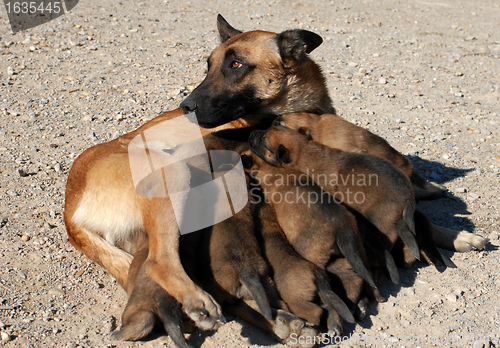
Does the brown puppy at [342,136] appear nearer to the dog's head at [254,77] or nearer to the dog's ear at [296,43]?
the dog's head at [254,77]

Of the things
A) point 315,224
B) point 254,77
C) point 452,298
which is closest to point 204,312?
point 315,224

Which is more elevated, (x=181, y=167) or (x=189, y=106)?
(x=189, y=106)

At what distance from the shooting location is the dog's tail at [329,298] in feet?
8.87

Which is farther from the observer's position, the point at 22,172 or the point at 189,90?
the point at 189,90

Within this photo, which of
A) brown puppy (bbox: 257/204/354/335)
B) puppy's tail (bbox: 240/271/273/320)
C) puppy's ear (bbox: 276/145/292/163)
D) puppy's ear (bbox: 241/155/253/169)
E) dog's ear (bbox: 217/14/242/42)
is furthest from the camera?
dog's ear (bbox: 217/14/242/42)

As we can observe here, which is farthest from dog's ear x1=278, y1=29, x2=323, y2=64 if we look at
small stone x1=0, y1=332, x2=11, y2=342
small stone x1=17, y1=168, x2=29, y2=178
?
small stone x1=0, y1=332, x2=11, y2=342

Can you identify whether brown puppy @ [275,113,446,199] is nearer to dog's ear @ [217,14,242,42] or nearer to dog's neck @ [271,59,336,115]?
dog's neck @ [271,59,336,115]

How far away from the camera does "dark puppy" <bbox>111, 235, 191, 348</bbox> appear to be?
2.62 metres

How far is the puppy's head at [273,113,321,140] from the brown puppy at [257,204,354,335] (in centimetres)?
136

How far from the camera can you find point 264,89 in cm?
399

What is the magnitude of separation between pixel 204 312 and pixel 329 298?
0.77 m

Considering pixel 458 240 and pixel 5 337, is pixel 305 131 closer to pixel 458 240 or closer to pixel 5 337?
pixel 458 240

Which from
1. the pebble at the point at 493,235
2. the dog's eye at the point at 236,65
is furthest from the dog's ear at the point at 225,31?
the pebble at the point at 493,235

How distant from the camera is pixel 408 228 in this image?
3.12 metres
